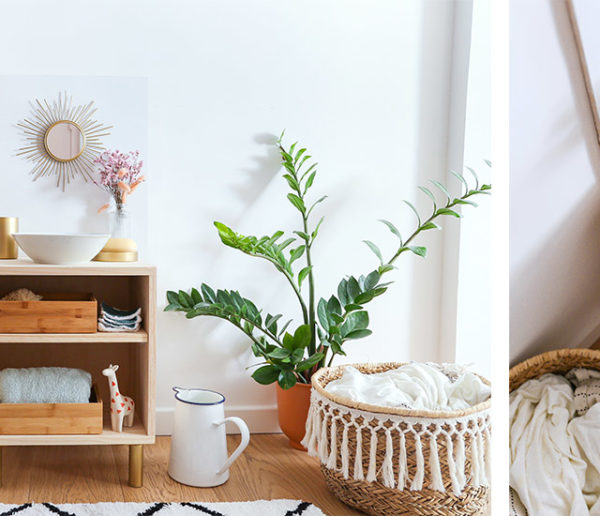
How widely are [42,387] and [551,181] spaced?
1541mm

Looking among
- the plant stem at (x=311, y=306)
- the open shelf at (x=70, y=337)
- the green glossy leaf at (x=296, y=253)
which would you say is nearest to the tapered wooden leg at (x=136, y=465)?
the open shelf at (x=70, y=337)

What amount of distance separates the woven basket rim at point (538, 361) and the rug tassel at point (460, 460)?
0.44 meters

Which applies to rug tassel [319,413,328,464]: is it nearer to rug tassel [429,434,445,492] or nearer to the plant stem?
rug tassel [429,434,445,492]

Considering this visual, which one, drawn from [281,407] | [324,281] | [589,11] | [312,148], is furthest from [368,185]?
[589,11]

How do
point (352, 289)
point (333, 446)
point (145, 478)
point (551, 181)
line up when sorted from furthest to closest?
point (352, 289)
point (145, 478)
point (333, 446)
point (551, 181)

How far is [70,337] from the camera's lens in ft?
5.90

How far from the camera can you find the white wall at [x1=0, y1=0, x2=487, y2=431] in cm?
224

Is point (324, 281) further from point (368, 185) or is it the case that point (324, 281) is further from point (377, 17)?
point (377, 17)

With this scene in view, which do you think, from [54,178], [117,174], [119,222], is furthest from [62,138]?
[119,222]

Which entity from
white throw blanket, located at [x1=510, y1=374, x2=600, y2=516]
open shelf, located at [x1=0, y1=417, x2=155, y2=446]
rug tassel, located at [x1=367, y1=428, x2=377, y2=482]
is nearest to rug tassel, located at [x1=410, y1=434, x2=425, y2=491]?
rug tassel, located at [x1=367, y1=428, x2=377, y2=482]

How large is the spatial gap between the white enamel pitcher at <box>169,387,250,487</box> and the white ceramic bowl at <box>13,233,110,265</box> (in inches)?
21.0

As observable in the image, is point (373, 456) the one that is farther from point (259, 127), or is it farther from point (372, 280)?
point (259, 127)

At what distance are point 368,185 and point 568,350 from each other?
1.42m

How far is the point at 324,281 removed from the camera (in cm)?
242
